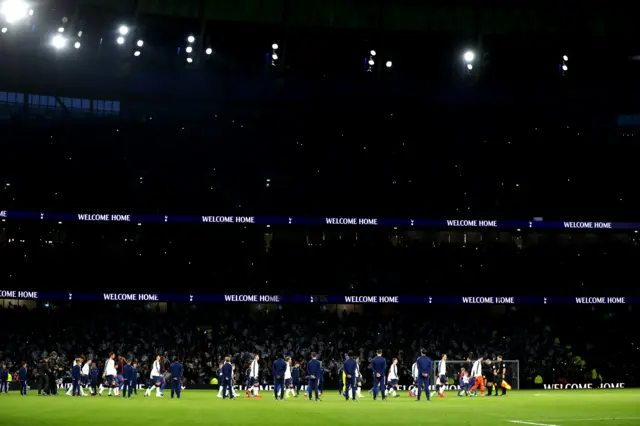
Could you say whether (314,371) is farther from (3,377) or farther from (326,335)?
(326,335)

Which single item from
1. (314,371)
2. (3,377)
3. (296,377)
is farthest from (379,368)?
(3,377)

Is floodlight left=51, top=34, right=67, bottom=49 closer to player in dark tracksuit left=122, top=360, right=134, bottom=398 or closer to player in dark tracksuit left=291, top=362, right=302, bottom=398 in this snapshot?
player in dark tracksuit left=122, top=360, right=134, bottom=398

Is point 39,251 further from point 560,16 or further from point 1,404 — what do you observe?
point 560,16

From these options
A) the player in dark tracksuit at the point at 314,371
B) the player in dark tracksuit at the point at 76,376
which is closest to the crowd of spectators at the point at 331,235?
the player in dark tracksuit at the point at 76,376

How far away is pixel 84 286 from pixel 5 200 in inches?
266

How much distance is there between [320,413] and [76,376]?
15275mm

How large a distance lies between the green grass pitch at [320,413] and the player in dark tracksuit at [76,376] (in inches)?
150

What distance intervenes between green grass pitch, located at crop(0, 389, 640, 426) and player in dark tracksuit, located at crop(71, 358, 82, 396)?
3820 mm

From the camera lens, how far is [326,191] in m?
57.4

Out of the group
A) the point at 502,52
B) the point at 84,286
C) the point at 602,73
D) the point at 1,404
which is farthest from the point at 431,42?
the point at 1,404

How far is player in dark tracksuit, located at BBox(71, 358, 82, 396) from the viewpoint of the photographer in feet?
126

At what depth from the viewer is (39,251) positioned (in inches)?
2191

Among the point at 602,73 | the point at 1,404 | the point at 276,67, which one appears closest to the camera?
the point at 1,404

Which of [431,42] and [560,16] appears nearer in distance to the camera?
[560,16]
